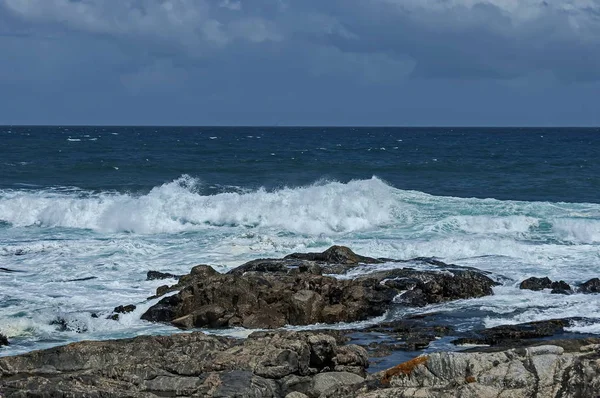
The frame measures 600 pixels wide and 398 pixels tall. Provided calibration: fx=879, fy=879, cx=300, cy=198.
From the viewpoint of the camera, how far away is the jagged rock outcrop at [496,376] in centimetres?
793

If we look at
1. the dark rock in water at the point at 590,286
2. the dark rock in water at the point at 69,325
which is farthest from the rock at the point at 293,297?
the dark rock in water at the point at 590,286

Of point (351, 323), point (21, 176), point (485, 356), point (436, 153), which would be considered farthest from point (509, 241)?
point (436, 153)

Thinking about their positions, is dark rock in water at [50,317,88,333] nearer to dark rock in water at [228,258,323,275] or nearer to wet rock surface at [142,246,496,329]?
wet rock surface at [142,246,496,329]

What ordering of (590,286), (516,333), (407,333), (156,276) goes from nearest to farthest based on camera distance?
(516,333) < (407,333) < (590,286) < (156,276)

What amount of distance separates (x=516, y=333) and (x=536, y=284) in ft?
17.2

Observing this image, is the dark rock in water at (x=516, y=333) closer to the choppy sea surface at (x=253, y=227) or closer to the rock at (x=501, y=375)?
the choppy sea surface at (x=253, y=227)

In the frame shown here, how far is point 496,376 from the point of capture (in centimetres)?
828

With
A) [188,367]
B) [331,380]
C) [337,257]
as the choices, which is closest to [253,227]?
[337,257]

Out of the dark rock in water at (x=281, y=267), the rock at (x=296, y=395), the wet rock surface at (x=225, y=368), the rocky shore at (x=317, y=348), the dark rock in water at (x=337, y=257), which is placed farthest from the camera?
the dark rock in water at (x=337, y=257)

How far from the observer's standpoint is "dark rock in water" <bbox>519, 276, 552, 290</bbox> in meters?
21.8

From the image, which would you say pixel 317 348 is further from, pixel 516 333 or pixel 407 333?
pixel 516 333

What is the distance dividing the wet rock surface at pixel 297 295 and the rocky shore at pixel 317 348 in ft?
0.09

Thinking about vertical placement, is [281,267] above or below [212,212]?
above

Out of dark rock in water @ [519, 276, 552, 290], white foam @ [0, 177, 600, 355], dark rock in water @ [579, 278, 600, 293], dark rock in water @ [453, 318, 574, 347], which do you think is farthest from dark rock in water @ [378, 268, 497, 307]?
dark rock in water @ [453, 318, 574, 347]
